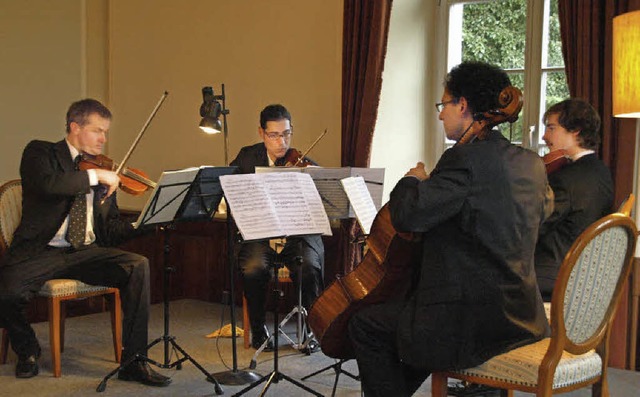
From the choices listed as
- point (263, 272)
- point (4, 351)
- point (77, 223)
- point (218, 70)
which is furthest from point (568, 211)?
point (218, 70)

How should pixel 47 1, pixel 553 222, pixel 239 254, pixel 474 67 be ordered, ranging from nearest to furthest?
pixel 474 67 < pixel 553 222 < pixel 239 254 < pixel 47 1

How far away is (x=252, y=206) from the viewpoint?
3000 millimetres

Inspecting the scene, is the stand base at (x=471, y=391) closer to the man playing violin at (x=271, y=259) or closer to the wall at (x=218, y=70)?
the man playing violin at (x=271, y=259)

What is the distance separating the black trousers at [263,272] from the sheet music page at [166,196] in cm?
92

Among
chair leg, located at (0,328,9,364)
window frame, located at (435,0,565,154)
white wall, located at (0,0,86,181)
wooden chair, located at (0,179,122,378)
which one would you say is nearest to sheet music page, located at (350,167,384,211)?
window frame, located at (435,0,565,154)

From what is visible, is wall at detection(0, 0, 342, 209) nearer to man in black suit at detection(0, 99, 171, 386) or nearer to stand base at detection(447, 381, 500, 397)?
man in black suit at detection(0, 99, 171, 386)

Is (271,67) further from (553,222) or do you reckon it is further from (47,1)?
(553,222)

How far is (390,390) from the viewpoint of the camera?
8.00ft

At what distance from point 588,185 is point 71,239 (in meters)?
2.26

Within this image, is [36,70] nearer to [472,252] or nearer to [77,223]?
[77,223]

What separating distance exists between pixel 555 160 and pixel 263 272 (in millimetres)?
1613

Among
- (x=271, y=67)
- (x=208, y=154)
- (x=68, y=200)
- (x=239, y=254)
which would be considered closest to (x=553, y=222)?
(x=239, y=254)

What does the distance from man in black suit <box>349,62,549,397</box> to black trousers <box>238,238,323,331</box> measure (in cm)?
189

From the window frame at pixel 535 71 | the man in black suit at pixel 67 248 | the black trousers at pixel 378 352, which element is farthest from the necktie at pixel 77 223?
the window frame at pixel 535 71
